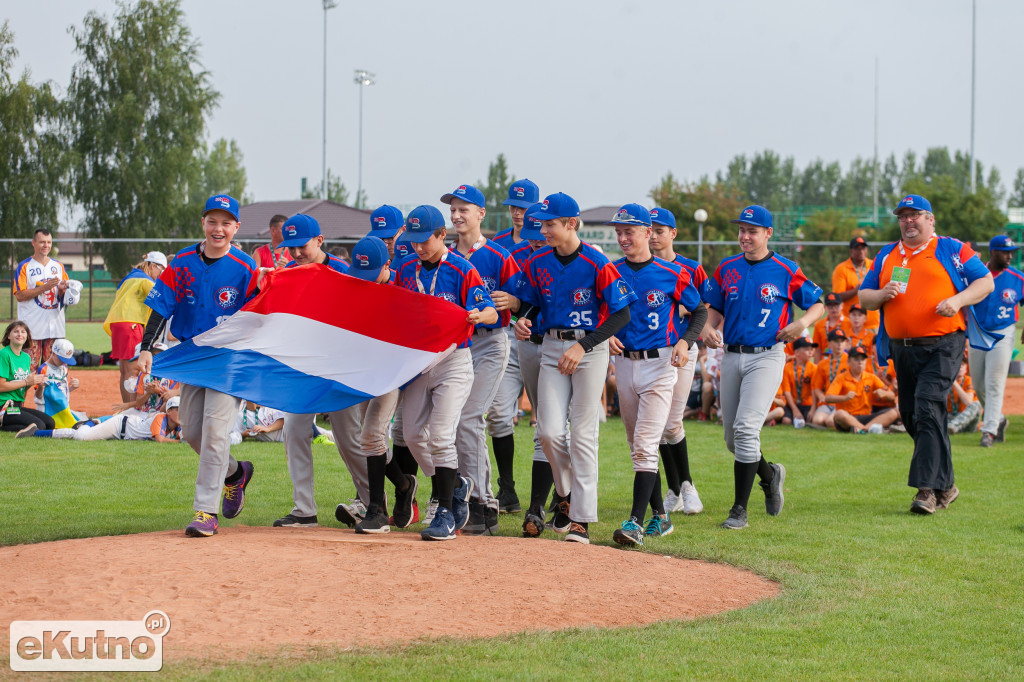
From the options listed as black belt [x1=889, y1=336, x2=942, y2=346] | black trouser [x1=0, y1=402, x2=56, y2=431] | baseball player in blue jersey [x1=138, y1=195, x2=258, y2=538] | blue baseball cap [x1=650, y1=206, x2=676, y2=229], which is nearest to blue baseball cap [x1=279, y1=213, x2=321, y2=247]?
baseball player in blue jersey [x1=138, y1=195, x2=258, y2=538]

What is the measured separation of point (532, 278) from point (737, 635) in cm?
298

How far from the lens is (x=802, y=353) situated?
550 inches

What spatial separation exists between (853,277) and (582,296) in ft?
30.4

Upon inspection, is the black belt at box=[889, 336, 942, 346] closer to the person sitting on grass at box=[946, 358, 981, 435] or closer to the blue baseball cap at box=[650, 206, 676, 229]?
the blue baseball cap at box=[650, 206, 676, 229]

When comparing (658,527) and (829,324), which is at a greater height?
(829,324)

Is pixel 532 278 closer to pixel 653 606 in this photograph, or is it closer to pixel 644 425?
pixel 644 425

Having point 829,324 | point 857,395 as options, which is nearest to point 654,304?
point 857,395

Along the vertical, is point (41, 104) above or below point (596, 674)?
above

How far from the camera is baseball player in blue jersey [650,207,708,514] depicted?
776 cm

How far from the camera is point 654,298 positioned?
7309 mm

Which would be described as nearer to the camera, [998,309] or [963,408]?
[998,309]

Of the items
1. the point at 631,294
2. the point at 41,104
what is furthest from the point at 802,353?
the point at 41,104

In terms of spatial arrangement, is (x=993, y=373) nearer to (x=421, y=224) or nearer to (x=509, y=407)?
(x=509, y=407)

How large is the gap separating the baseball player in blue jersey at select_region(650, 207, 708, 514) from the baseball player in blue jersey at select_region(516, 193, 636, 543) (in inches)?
34.4
